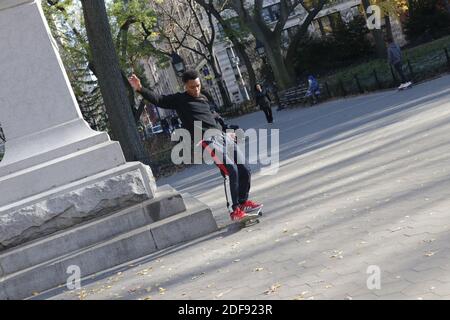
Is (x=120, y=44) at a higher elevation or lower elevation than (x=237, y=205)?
higher

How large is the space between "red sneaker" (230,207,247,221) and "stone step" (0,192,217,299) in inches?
10.6

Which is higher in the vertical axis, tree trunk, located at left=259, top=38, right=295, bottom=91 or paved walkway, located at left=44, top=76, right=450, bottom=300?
tree trunk, located at left=259, top=38, right=295, bottom=91

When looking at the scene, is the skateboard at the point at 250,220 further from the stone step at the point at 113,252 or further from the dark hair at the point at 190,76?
the dark hair at the point at 190,76

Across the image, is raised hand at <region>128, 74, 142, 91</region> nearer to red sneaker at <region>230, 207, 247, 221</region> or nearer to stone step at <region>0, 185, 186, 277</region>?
stone step at <region>0, 185, 186, 277</region>

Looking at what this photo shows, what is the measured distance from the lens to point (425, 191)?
22.2 feet

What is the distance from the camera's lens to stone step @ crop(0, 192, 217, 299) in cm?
678

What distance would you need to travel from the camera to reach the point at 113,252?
→ 7.07 m

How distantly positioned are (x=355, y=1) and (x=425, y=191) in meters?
Result: 57.7

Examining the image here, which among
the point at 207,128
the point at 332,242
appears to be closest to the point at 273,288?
the point at 332,242

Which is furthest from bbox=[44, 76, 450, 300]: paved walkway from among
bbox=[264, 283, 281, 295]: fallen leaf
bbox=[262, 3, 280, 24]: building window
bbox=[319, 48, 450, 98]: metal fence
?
bbox=[262, 3, 280, 24]: building window

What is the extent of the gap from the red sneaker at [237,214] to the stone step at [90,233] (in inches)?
22.9
